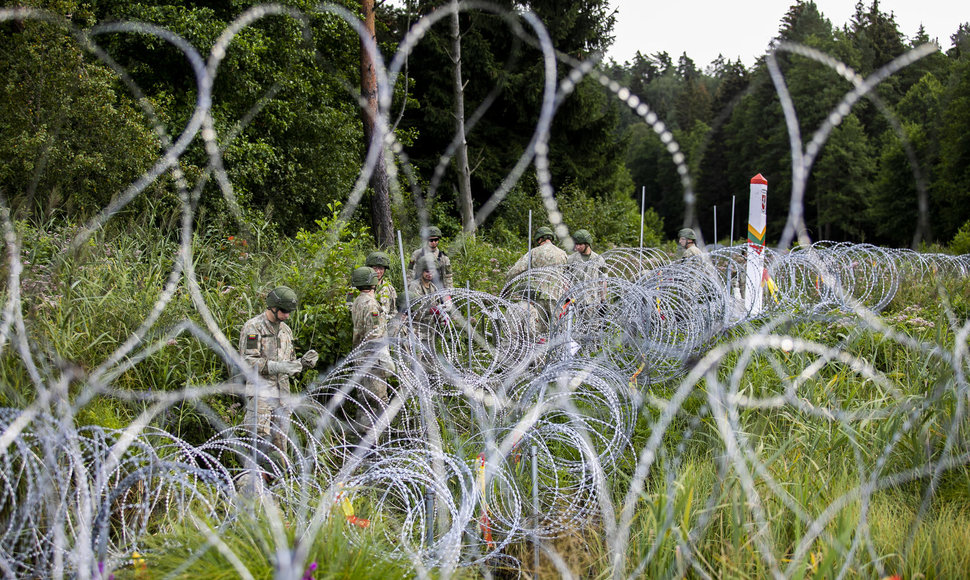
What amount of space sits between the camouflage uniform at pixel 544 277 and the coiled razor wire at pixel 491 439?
0.18 ft

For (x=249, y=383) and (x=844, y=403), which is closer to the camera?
(x=249, y=383)

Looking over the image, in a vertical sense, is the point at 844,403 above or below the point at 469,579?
above

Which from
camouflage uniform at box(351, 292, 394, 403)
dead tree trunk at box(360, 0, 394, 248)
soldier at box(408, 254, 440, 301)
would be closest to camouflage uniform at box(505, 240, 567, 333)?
soldier at box(408, 254, 440, 301)

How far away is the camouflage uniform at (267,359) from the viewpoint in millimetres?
6158

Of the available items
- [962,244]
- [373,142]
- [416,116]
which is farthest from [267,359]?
[962,244]

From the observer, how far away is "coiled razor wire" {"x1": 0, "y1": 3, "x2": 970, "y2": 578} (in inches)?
162

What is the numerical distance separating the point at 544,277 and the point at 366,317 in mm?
2985

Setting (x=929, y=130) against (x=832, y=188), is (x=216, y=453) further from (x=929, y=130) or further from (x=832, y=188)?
(x=832, y=188)

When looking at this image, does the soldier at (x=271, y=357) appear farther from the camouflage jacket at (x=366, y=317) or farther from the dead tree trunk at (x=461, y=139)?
the dead tree trunk at (x=461, y=139)

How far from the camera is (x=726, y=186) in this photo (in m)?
31.8

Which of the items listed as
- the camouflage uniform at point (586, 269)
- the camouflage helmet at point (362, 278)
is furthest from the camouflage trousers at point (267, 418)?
the camouflage uniform at point (586, 269)

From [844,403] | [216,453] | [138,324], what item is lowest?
[216,453]

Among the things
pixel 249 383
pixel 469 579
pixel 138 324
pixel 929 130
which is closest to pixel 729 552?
Answer: pixel 469 579

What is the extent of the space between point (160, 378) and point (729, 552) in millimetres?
4751
